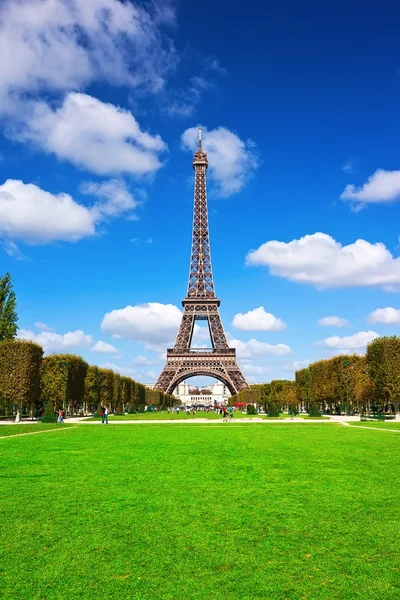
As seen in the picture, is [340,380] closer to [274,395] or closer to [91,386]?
[274,395]

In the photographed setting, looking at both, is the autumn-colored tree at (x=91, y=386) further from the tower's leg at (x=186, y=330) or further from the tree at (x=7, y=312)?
the tower's leg at (x=186, y=330)

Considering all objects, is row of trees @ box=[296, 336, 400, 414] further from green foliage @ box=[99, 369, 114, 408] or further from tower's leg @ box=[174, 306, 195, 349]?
tower's leg @ box=[174, 306, 195, 349]

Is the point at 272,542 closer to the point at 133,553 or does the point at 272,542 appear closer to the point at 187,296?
the point at 133,553

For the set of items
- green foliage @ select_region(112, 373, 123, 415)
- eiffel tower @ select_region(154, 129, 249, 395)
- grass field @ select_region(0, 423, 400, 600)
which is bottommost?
grass field @ select_region(0, 423, 400, 600)

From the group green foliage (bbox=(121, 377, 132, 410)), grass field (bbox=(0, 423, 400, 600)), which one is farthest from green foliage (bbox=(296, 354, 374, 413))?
grass field (bbox=(0, 423, 400, 600))

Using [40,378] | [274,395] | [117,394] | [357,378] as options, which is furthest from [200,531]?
[274,395]

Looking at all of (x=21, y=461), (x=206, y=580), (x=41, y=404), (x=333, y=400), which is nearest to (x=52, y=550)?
(x=206, y=580)
